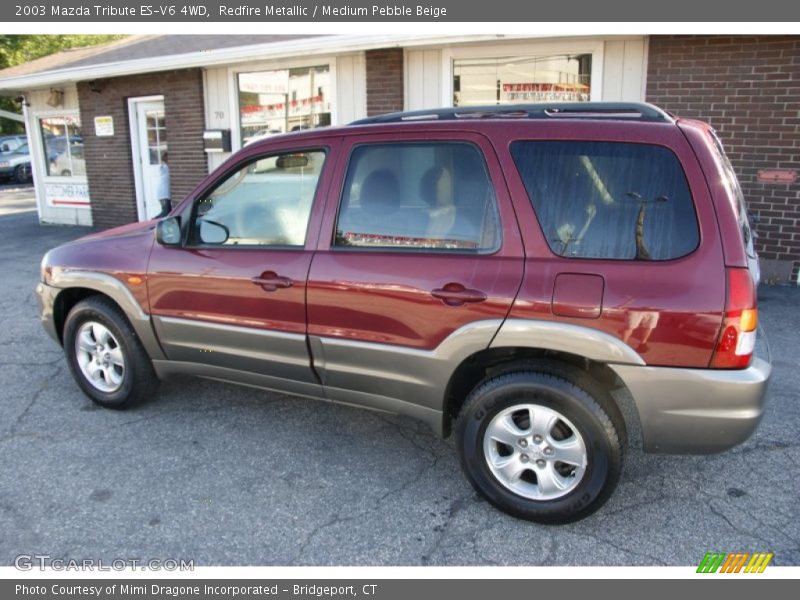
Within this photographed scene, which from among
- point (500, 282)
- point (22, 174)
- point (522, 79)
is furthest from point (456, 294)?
point (22, 174)

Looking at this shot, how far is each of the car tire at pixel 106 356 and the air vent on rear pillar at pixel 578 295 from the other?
272 cm

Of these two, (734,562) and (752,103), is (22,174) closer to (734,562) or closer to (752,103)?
(752,103)

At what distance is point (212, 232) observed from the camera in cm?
358

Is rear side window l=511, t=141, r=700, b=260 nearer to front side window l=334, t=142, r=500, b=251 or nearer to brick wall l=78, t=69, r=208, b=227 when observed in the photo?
front side window l=334, t=142, r=500, b=251

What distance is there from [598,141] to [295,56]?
23.3 ft

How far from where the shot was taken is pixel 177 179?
34.3 ft

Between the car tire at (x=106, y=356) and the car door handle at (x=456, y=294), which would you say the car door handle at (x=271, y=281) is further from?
the car tire at (x=106, y=356)

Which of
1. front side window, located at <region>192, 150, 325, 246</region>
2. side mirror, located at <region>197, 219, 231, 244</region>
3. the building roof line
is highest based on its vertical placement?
the building roof line

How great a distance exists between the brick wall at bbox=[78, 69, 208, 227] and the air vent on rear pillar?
875 cm

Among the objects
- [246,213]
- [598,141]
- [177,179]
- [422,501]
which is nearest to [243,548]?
[422,501]

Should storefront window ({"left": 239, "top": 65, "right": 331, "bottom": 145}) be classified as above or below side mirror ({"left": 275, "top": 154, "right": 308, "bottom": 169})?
above

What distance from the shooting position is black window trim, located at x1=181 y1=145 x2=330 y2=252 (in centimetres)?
327

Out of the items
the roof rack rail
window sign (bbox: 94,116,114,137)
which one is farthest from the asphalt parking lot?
window sign (bbox: 94,116,114,137)

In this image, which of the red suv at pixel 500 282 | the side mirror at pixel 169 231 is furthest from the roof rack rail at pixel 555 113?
the side mirror at pixel 169 231
